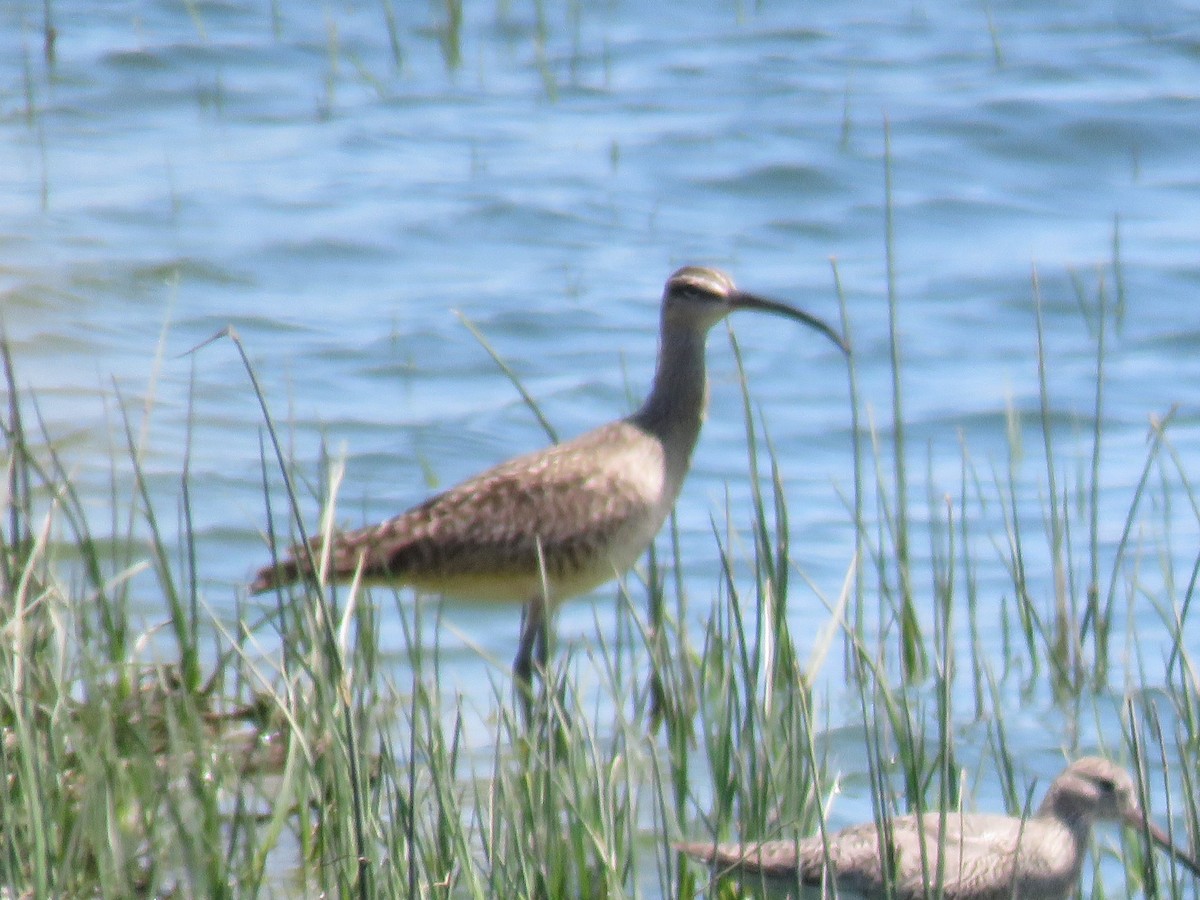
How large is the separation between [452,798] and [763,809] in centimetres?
61

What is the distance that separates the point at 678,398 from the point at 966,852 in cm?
237

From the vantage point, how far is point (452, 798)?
Answer: 3.67m

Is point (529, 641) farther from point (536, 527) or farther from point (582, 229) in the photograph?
point (582, 229)

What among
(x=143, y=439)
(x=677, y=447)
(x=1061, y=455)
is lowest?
(x=1061, y=455)

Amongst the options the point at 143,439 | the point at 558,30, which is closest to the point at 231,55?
the point at 558,30

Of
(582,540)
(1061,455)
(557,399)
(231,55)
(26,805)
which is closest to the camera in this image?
(26,805)

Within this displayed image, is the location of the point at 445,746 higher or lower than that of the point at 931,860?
higher

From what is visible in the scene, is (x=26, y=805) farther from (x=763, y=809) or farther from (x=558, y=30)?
(x=558, y=30)

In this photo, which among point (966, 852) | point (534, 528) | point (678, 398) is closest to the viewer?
point (966, 852)

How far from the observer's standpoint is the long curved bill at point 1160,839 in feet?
12.4

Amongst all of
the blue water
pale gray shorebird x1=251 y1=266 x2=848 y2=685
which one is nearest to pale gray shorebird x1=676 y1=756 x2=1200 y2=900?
the blue water

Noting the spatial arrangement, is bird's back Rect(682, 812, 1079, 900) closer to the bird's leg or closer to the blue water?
the blue water

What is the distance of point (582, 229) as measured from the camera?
36.5 ft

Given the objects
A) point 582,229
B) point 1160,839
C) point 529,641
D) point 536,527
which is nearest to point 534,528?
point 536,527
